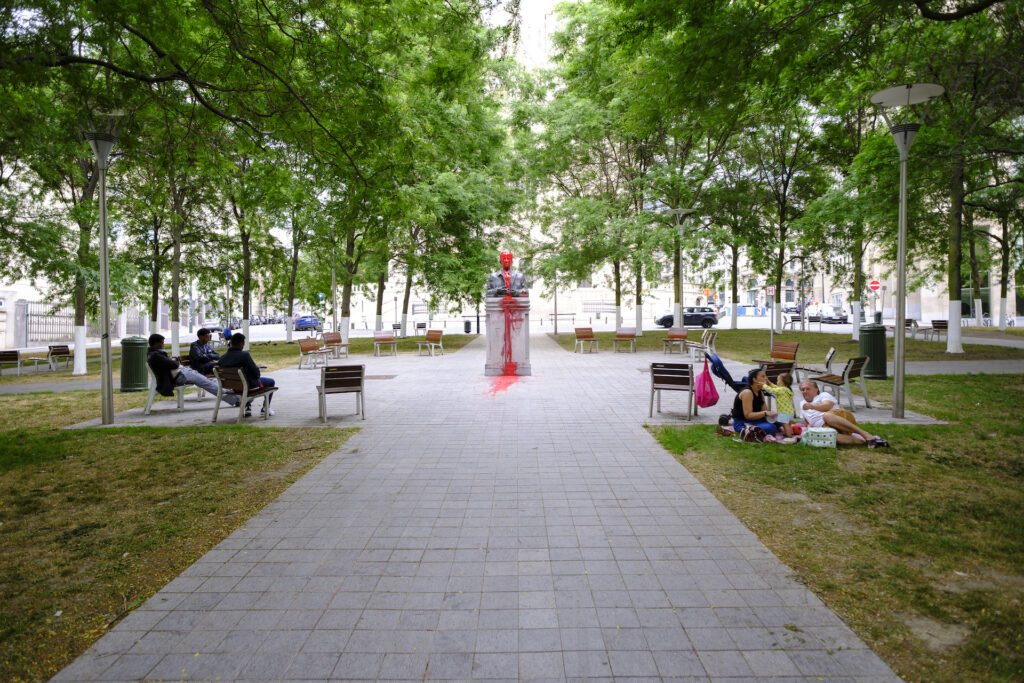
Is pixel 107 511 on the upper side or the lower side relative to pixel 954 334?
lower

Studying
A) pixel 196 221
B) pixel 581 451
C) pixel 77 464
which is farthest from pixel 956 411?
pixel 196 221

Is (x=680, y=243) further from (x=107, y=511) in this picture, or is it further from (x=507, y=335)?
(x=107, y=511)

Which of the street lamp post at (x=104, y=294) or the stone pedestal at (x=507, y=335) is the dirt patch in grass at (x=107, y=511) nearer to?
the street lamp post at (x=104, y=294)

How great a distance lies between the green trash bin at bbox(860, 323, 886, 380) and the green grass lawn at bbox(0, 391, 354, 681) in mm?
10530

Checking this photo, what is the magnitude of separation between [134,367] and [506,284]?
826 centimetres

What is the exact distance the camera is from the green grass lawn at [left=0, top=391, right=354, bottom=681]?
3.66 metres

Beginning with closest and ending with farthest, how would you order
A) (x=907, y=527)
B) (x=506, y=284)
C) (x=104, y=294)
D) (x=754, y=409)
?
(x=907, y=527) < (x=754, y=409) < (x=104, y=294) < (x=506, y=284)

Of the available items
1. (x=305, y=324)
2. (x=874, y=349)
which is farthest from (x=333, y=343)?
(x=305, y=324)

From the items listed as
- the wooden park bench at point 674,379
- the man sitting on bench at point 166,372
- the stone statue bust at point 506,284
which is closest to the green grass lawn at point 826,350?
the stone statue bust at point 506,284

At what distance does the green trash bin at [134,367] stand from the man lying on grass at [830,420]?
39.3 feet

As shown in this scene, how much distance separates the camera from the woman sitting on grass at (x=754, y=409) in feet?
26.0

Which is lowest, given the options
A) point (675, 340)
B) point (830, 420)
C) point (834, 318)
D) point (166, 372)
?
point (830, 420)

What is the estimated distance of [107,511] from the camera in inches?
221

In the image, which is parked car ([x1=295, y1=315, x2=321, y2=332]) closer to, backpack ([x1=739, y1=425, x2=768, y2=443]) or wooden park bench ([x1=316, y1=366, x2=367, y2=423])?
wooden park bench ([x1=316, y1=366, x2=367, y2=423])
